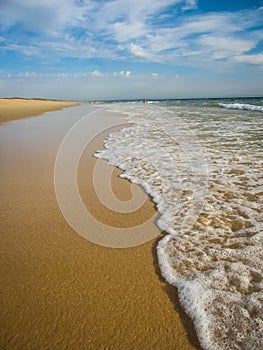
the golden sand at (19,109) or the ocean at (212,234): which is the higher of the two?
the golden sand at (19,109)

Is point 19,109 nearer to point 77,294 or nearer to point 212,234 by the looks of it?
point 212,234

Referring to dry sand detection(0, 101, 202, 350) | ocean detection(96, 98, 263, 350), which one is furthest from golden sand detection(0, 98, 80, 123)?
dry sand detection(0, 101, 202, 350)

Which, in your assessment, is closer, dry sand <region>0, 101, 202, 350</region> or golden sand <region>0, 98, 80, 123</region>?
dry sand <region>0, 101, 202, 350</region>

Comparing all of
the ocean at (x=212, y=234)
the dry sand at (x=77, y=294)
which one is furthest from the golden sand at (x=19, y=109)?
the dry sand at (x=77, y=294)

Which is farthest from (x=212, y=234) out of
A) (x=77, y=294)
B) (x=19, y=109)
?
(x=19, y=109)

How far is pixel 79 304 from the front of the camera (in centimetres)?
177

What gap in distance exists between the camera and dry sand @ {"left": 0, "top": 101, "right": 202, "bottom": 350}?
1541mm

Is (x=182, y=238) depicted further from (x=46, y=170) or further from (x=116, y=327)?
(x=46, y=170)

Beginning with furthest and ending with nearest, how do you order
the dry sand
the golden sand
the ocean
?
the golden sand, the ocean, the dry sand

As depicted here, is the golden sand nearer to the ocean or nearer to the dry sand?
the ocean

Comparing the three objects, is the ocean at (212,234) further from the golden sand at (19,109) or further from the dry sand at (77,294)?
the golden sand at (19,109)

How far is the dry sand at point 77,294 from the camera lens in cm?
154

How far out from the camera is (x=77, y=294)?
1.86 meters

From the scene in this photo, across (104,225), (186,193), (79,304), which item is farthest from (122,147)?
(79,304)
